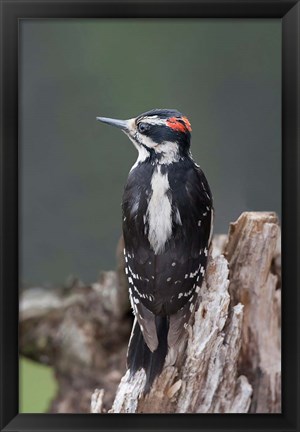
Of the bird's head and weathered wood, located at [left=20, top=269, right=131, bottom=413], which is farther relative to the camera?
weathered wood, located at [left=20, top=269, right=131, bottom=413]

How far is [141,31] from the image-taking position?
6.40 feet

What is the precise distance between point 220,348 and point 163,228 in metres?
0.39

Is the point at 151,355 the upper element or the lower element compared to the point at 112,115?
lower

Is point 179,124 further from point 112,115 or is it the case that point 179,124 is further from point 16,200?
point 16,200

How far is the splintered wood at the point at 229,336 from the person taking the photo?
6.52 feet

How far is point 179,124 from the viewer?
1.91 meters

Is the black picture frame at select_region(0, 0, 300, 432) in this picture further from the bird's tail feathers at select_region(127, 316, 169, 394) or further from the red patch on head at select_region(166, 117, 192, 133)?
the red patch on head at select_region(166, 117, 192, 133)

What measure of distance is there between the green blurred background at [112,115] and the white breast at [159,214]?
0.10m

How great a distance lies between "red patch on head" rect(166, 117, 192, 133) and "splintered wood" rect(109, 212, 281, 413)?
1.02ft

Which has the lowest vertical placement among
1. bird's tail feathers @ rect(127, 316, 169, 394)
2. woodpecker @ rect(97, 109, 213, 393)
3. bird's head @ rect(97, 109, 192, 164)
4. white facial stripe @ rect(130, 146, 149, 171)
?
bird's tail feathers @ rect(127, 316, 169, 394)

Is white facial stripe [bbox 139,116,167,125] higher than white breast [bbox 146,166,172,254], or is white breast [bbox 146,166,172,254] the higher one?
white facial stripe [bbox 139,116,167,125]

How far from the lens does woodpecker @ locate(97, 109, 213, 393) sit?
6.29ft

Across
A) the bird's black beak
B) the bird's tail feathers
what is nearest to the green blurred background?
the bird's black beak

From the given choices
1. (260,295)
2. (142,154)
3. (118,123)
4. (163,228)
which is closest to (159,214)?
(163,228)
